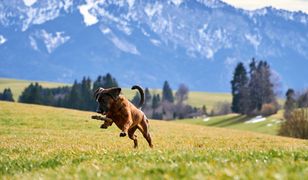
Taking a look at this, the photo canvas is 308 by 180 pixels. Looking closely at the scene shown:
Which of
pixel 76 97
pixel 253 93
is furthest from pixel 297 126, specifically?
pixel 76 97

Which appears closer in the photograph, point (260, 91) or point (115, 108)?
point (115, 108)

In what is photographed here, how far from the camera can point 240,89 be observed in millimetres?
168750

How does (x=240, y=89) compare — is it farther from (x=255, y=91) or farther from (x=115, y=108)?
(x=115, y=108)

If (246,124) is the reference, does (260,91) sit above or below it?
above

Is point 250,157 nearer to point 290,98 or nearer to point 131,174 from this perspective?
point 131,174

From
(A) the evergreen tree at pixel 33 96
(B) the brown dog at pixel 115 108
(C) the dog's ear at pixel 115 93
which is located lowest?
(B) the brown dog at pixel 115 108

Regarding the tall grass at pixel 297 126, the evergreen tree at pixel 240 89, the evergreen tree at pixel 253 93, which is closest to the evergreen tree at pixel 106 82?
the evergreen tree at pixel 240 89

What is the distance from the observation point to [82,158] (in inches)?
501

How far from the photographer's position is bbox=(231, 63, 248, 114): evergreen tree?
549 feet

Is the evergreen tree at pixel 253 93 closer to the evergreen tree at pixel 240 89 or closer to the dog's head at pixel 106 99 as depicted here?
the evergreen tree at pixel 240 89

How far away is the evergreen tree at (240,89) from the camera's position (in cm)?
16732

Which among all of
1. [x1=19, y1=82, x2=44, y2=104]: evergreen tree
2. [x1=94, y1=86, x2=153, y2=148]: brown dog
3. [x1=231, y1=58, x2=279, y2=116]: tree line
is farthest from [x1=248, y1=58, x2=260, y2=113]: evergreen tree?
[x1=94, y1=86, x2=153, y2=148]: brown dog

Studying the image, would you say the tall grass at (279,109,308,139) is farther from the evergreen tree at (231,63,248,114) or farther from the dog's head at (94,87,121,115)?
the evergreen tree at (231,63,248,114)

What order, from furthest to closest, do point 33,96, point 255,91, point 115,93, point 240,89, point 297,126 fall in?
point 240,89, point 255,91, point 33,96, point 297,126, point 115,93
